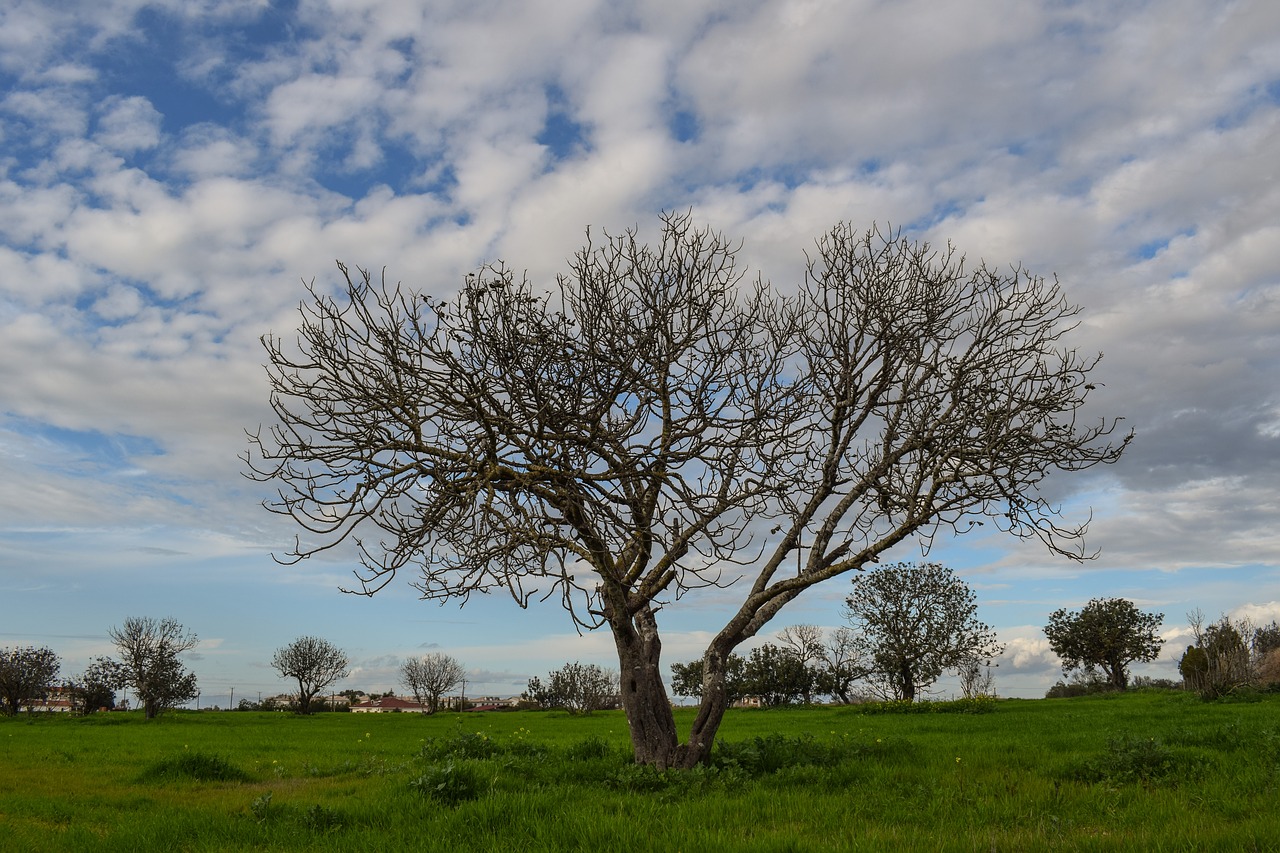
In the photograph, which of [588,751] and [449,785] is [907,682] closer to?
[588,751]

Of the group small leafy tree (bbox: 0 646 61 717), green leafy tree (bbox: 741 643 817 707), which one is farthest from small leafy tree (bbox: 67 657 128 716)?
green leafy tree (bbox: 741 643 817 707)

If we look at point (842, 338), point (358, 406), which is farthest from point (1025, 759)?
point (358, 406)

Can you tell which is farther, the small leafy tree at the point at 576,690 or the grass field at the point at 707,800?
the small leafy tree at the point at 576,690

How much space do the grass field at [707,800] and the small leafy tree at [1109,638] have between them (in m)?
52.2

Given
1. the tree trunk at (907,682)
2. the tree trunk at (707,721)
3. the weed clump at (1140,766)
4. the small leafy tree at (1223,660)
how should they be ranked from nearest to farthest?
the weed clump at (1140,766) < the tree trunk at (707,721) < the small leafy tree at (1223,660) < the tree trunk at (907,682)

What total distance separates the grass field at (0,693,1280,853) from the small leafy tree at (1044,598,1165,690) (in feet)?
171

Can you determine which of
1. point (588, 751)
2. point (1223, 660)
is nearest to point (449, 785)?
point (588, 751)

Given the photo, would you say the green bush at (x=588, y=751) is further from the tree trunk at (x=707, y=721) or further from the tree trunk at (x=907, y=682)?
the tree trunk at (x=907, y=682)

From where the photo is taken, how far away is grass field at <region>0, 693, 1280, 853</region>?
802 centimetres

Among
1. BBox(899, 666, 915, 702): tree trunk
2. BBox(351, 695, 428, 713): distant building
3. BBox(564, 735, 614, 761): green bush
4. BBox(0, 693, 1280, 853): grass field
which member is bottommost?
BBox(351, 695, 428, 713): distant building

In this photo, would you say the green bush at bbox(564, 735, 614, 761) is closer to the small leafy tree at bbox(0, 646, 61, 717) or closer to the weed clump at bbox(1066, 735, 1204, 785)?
the weed clump at bbox(1066, 735, 1204, 785)

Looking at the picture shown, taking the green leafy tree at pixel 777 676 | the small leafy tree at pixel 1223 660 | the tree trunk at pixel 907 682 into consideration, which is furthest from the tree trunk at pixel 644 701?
the green leafy tree at pixel 777 676

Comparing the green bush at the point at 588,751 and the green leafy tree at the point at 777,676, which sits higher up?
the green bush at the point at 588,751

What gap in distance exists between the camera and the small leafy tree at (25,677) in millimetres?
65875
